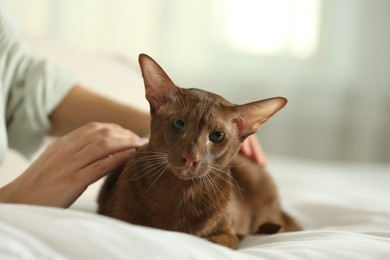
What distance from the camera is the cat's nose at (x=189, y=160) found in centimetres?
78

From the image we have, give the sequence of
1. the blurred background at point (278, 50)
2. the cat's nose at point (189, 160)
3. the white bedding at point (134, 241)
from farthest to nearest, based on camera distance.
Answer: the blurred background at point (278, 50) < the cat's nose at point (189, 160) < the white bedding at point (134, 241)

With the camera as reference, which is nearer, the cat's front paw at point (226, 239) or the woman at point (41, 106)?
the cat's front paw at point (226, 239)

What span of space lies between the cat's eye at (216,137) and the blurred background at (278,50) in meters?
1.58

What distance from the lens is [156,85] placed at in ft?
2.86

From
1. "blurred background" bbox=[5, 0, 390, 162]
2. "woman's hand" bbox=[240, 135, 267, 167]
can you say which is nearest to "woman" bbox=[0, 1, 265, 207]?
"woman's hand" bbox=[240, 135, 267, 167]

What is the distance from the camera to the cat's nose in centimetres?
78

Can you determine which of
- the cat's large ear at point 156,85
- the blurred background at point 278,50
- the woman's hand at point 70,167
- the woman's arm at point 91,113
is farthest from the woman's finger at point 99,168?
the blurred background at point 278,50

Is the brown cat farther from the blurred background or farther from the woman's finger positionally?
the blurred background

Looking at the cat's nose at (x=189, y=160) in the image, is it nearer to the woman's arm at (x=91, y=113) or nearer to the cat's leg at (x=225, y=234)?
the cat's leg at (x=225, y=234)

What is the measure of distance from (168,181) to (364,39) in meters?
1.97

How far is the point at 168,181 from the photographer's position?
87cm

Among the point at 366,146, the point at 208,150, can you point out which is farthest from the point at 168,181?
the point at 366,146

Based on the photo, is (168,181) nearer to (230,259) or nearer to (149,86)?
(149,86)

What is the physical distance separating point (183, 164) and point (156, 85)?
15cm
